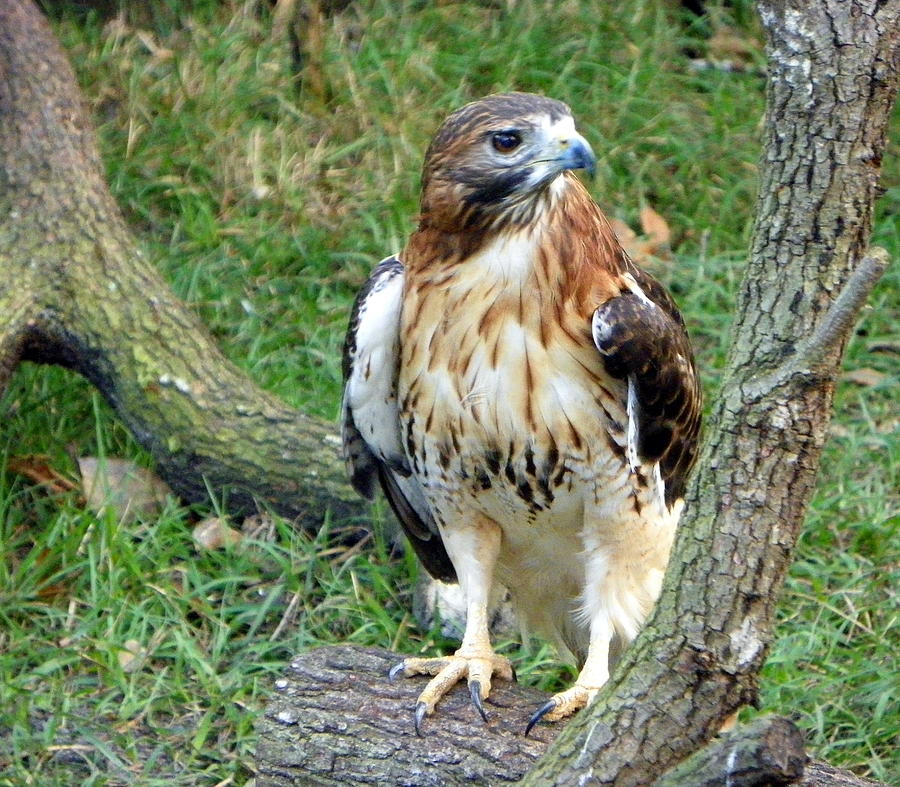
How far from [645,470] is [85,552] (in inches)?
86.9

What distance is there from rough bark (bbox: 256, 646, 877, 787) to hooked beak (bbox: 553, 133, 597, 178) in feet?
4.67

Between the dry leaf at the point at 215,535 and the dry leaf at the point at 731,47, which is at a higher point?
the dry leaf at the point at 731,47

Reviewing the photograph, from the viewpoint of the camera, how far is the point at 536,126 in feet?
10.6

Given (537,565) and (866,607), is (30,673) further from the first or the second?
(866,607)

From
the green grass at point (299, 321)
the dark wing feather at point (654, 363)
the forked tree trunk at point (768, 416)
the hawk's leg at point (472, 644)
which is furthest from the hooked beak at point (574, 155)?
the green grass at point (299, 321)

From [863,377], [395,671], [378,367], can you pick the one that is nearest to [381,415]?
[378,367]

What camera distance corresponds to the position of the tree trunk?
2.26 m

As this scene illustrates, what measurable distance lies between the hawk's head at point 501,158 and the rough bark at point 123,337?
1837 millimetres

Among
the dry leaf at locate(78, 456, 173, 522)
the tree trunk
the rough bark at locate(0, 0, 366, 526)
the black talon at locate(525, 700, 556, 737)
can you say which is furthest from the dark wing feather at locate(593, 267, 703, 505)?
the dry leaf at locate(78, 456, 173, 522)

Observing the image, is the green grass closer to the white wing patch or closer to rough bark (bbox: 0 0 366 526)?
rough bark (bbox: 0 0 366 526)

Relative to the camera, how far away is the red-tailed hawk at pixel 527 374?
11.0 ft

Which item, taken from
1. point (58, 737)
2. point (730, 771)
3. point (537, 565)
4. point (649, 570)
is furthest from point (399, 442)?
point (730, 771)

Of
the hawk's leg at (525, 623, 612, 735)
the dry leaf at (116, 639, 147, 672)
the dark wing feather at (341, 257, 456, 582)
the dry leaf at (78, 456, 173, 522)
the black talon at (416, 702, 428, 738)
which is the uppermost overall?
the dark wing feather at (341, 257, 456, 582)

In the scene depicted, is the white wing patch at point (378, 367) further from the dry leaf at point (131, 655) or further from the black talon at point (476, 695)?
the dry leaf at point (131, 655)
